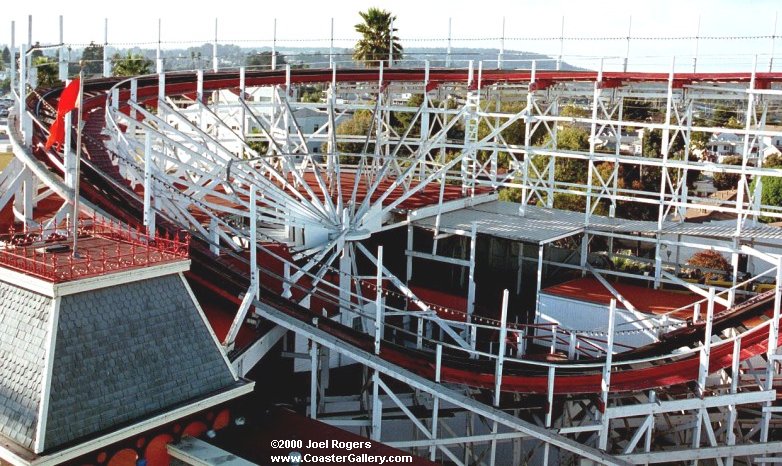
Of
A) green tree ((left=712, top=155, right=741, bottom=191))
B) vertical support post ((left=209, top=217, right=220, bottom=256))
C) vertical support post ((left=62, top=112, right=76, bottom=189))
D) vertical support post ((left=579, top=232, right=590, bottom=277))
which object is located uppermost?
vertical support post ((left=62, top=112, right=76, bottom=189))

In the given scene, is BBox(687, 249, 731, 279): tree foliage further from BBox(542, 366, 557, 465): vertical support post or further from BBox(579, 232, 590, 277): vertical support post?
BBox(542, 366, 557, 465): vertical support post

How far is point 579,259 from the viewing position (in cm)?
3023

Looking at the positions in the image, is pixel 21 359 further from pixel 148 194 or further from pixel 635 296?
pixel 635 296

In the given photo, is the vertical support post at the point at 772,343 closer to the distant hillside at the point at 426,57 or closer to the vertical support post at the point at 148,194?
the distant hillside at the point at 426,57

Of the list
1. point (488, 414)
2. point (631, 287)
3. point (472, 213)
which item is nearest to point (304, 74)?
point (472, 213)

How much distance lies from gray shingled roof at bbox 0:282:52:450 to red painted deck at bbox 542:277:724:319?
16.2 m

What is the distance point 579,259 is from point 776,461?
10183mm

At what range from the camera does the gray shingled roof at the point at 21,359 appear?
43.3 feet

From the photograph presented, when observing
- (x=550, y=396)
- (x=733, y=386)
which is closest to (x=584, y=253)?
(x=733, y=386)

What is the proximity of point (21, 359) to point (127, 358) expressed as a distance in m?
1.57

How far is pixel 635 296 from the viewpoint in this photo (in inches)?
1076

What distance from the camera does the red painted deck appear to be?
25.8 m

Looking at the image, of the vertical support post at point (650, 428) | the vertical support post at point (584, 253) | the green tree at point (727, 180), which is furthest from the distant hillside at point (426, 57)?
the green tree at point (727, 180)

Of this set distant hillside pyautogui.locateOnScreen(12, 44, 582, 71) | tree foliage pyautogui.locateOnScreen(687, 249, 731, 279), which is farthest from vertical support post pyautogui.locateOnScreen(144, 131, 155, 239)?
tree foliage pyautogui.locateOnScreen(687, 249, 731, 279)
